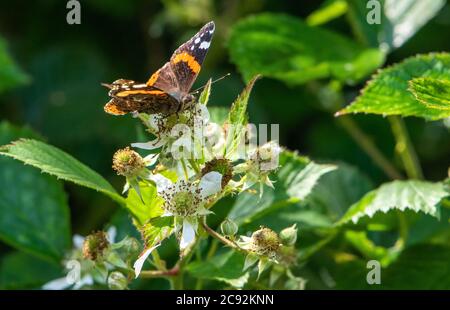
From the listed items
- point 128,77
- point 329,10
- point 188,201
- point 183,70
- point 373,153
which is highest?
point 128,77

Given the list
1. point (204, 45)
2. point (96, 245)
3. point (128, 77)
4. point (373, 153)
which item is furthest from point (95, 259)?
→ point (128, 77)

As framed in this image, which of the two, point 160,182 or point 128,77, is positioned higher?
point 128,77

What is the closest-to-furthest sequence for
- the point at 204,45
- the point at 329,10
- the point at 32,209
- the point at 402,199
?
the point at 204,45 < the point at 402,199 < the point at 32,209 < the point at 329,10

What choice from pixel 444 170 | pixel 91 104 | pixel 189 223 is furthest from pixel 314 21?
pixel 189 223

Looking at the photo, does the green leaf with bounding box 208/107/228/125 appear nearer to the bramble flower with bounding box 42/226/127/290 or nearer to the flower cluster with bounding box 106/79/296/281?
the flower cluster with bounding box 106/79/296/281

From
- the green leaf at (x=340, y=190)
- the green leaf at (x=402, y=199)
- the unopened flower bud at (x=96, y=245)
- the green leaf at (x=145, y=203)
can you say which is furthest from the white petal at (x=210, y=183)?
the green leaf at (x=340, y=190)

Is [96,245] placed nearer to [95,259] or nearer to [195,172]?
[95,259]

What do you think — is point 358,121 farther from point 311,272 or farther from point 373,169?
point 311,272

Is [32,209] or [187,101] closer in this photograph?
[187,101]
